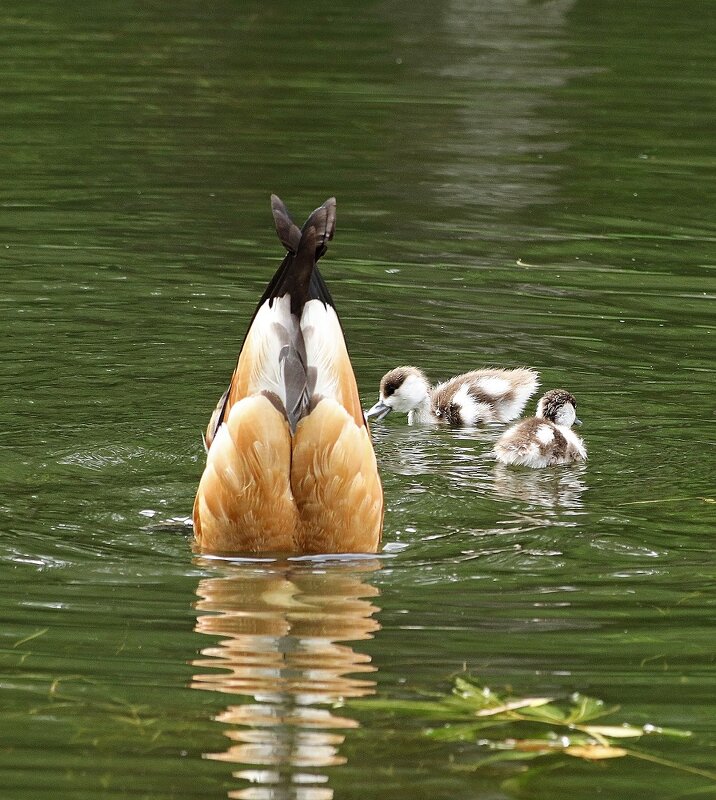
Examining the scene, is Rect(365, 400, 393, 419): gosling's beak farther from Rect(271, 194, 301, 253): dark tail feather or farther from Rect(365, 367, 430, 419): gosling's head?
Rect(271, 194, 301, 253): dark tail feather

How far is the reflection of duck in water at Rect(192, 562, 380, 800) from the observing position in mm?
4172

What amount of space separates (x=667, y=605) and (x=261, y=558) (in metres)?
1.48

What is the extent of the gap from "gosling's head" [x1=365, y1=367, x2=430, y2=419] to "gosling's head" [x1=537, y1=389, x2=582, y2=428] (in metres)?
0.64

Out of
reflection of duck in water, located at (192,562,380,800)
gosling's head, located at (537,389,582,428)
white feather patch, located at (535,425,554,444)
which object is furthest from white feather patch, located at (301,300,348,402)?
gosling's head, located at (537,389,582,428)

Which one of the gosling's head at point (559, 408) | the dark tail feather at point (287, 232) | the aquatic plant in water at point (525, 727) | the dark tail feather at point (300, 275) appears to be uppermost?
the dark tail feather at point (287, 232)

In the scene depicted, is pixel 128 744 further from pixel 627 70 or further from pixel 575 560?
pixel 627 70

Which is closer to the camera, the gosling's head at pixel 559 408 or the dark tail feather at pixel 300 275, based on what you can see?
the dark tail feather at pixel 300 275

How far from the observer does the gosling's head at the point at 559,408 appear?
7441 mm

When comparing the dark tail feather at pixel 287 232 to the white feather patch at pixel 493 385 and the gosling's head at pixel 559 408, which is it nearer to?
the gosling's head at pixel 559 408

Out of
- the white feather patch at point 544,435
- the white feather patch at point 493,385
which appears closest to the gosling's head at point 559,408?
the white feather patch at point 544,435

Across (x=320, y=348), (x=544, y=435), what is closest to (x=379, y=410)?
(x=544, y=435)

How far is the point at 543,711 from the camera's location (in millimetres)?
4445

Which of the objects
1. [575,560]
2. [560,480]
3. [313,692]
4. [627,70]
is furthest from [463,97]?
[313,692]

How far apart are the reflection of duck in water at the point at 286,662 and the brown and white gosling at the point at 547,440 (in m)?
1.65
